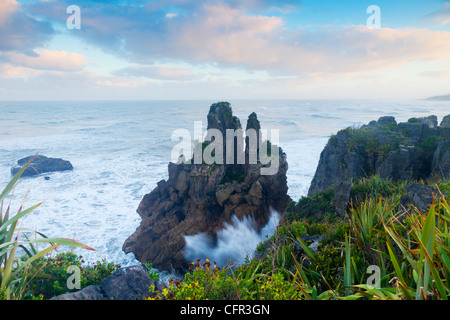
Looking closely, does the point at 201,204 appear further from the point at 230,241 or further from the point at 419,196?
the point at 419,196

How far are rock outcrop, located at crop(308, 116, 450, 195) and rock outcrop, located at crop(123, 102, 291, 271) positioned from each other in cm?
350

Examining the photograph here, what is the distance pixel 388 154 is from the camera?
15023 millimetres

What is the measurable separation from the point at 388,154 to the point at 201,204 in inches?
475

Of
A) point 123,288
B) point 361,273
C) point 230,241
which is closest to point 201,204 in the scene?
point 230,241

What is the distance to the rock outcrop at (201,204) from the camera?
15.9 meters

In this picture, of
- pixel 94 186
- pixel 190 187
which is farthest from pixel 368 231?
pixel 94 186

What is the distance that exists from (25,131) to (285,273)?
78236 mm

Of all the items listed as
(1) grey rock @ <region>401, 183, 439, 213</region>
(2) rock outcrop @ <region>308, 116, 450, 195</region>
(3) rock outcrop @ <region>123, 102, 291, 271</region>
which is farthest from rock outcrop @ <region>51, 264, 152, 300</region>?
(3) rock outcrop @ <region>123, 102, 291, 271</region>

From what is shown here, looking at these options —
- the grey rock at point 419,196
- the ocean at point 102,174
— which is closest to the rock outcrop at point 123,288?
the ocean at point 102,174

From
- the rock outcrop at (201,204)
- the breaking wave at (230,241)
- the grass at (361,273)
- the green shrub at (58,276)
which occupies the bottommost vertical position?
the breaking wave at (230,241)

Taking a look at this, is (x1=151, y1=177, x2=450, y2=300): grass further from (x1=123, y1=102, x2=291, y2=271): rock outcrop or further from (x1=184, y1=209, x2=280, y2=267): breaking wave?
(x1=123, y1=102, x2=291, y2=271): rock outcrop

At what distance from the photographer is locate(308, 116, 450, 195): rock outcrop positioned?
14.2 m

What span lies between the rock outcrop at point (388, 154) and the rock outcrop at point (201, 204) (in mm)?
3496

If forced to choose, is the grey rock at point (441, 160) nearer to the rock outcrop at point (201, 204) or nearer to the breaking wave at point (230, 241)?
the rock outcrop at point (201, 204)
